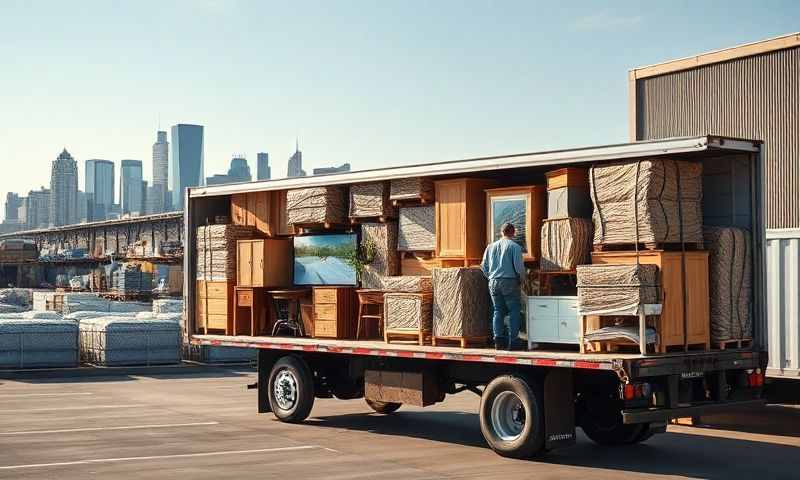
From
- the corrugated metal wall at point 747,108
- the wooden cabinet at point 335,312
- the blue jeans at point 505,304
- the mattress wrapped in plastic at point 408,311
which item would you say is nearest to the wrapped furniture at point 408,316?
the mattress wrapped in plastic at point 408,311

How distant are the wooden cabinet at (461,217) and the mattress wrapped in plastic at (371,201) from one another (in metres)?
1.08

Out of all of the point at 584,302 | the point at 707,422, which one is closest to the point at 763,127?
the point at 707,422

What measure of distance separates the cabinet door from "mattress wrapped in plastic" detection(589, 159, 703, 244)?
596 cm

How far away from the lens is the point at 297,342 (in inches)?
605

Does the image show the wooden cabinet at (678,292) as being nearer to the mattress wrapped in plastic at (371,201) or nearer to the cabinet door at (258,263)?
the mattress wrapped in plastic at (371,201)

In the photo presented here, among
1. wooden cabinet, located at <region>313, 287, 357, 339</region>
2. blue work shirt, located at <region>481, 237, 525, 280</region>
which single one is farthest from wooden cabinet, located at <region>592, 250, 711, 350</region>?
wooden cabinet, located at <region>313, 287, 357, 339</region>

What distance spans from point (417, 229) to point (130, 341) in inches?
521

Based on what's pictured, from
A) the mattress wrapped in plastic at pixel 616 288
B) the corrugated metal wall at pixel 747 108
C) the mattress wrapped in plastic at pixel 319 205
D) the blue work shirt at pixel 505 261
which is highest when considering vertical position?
the corrugated metal wall at pixel 747 108

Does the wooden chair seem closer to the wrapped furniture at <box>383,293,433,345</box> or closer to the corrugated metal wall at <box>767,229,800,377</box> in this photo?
the wrapped furniture at <box>383,293,433,345</box>

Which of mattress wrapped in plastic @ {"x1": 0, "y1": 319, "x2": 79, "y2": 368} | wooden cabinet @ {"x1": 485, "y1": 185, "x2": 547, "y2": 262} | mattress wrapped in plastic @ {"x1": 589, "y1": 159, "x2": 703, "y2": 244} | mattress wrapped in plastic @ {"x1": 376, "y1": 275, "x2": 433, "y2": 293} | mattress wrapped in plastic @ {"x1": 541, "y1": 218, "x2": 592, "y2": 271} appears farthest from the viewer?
mattress wrapped in plastic @ {"x1": 0, "y1": 319, "x2": 79, "y2": 368}

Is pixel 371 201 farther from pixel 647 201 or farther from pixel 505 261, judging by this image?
pixel 647 201

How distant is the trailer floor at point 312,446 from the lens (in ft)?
37.4

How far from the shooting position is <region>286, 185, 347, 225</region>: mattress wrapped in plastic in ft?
50.7

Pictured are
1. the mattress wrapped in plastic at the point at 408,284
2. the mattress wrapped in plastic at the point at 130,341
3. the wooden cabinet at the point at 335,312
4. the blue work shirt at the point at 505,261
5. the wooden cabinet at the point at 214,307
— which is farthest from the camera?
the mattress wrapped in plastic at the point at 130,341
